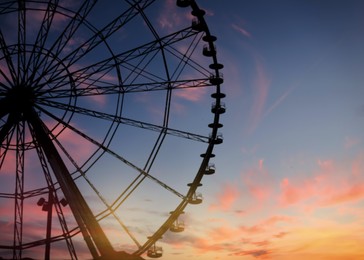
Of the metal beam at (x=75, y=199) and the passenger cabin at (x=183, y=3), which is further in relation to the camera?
the passenger cabin at (x=183, y=3)

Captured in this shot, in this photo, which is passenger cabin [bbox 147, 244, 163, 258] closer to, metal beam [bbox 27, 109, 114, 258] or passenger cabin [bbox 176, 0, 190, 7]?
metal beam [bbox 27, 109, 114, 258]

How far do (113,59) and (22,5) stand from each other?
19.3 ft

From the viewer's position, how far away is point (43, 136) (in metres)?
21.1

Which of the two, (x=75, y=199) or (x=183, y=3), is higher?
(x=183, y=3)

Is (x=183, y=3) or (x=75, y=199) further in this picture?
(x=183, y=3)

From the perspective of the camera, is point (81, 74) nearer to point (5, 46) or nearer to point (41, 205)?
point (5, 46)

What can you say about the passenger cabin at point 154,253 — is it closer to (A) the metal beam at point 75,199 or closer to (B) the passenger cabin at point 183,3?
(A) the metal beam at point 75,199

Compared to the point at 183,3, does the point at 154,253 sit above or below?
below

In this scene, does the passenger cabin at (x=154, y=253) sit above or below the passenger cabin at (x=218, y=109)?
below

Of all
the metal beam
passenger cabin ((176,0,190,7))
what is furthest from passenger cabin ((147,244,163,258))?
passenger cabin ((176,0,190,7))

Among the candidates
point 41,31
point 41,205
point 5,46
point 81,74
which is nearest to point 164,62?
point 81,74

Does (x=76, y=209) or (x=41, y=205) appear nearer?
(x=76, y=209)

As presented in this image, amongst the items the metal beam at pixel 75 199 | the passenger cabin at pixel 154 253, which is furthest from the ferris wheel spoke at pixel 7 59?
the passenger cabin at pixel 154 253

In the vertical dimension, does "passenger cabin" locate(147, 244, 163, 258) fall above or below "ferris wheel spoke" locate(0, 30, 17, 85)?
below
